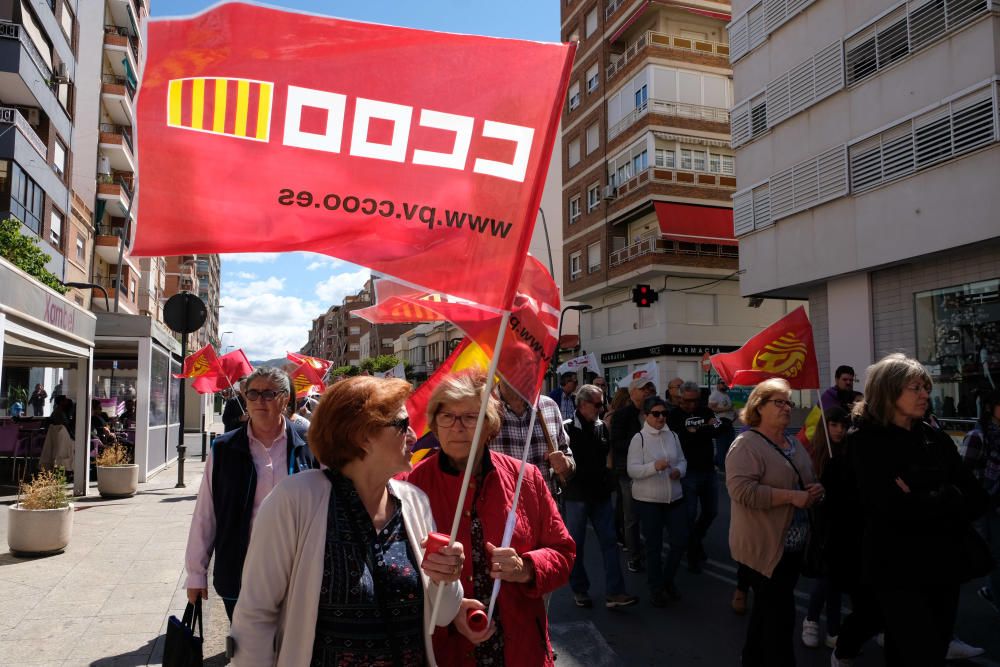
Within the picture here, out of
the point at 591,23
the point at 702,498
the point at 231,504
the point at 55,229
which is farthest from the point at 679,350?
the point at 231,504

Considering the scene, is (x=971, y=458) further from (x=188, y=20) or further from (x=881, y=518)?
(x=188, y=20)

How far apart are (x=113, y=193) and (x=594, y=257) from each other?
24132mm

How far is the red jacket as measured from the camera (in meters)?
2.81

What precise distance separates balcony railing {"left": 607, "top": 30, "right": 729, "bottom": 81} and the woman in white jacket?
28859mm

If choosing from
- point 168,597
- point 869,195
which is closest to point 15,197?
point 168,597

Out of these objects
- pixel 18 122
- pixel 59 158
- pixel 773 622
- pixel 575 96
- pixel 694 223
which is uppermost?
pixel 575 96

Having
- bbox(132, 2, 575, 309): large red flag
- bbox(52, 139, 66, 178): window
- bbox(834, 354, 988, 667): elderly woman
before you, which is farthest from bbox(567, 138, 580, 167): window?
bbox(132, 2, 575, 309): large red flag

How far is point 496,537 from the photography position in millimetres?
2916

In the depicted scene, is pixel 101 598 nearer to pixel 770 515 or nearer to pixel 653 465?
pixel 653 465

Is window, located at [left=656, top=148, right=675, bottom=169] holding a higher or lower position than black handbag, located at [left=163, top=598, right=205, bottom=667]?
higher

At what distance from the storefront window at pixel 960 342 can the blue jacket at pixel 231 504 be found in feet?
47.0

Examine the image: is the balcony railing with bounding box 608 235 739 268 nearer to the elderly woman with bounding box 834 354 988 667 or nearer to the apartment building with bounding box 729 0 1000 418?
the apartment building with bounding box 729 0 1000 418

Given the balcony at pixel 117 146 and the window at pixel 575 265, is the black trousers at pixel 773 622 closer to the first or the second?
the window at pixel 575 265

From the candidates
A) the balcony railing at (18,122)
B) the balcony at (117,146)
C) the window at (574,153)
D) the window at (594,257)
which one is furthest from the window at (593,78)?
the balcony railing at (18,122)
